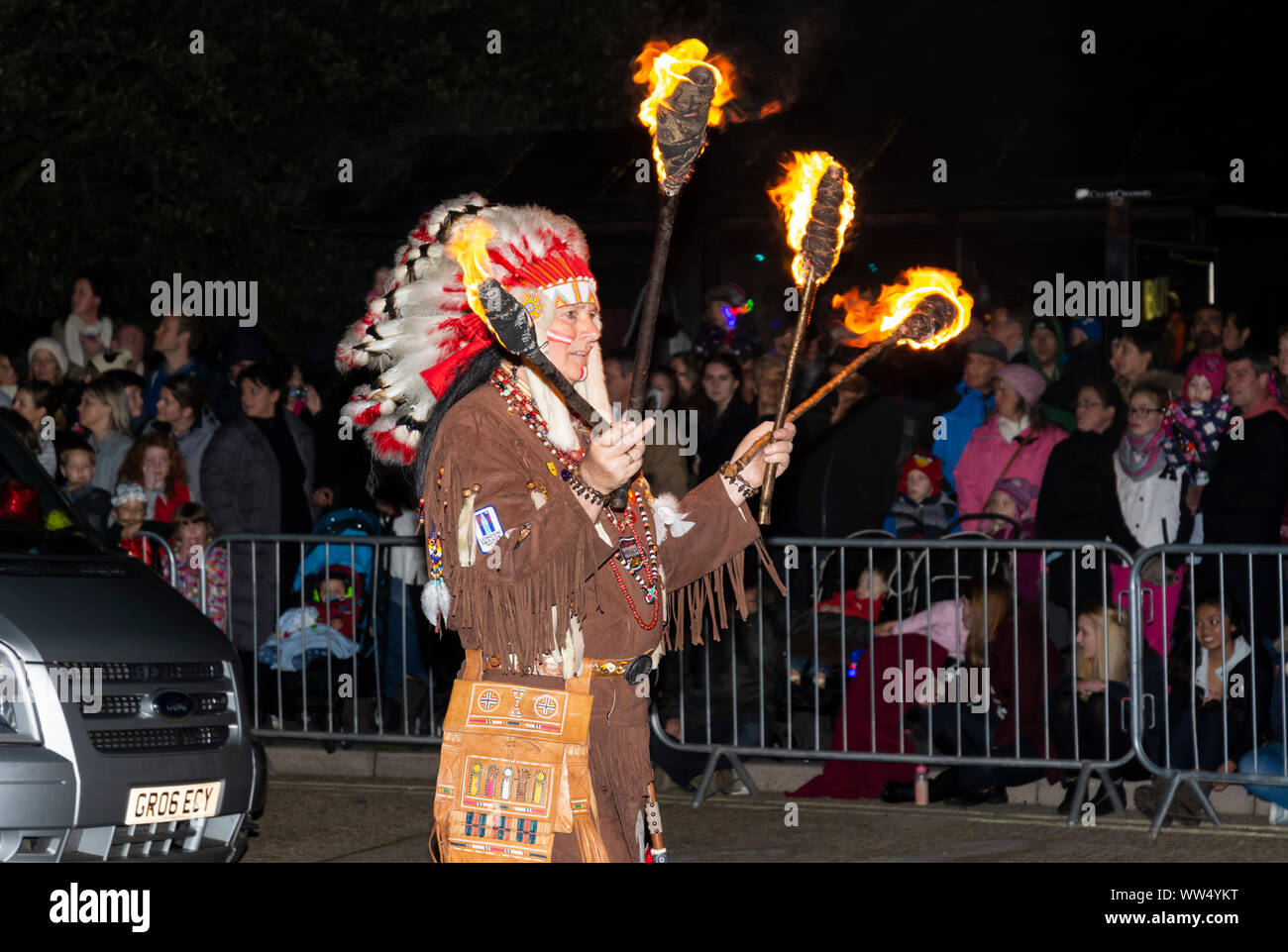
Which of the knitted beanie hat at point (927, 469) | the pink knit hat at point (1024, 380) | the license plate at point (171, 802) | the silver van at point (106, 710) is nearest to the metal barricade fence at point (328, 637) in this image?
the silver van at point (106, 710)

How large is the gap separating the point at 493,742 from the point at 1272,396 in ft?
19.4

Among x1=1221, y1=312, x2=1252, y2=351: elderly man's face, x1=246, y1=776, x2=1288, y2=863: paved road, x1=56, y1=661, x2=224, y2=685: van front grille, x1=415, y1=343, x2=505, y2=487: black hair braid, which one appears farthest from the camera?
x1=1221, y1=312, x2=1252, y2=351: elderly man's face

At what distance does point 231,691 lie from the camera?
270 inches

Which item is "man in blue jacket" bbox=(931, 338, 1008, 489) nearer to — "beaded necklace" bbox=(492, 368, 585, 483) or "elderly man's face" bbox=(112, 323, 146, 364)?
"elderly man's face" bbox=(112, 323, 146, 364)

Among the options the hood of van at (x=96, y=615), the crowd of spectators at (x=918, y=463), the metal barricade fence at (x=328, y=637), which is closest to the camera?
the hood of van at (x=96, y=615)

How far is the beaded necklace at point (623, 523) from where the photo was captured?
13.8ft

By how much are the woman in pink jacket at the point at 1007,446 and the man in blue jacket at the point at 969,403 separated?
14 cm

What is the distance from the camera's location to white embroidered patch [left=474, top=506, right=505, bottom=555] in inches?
155

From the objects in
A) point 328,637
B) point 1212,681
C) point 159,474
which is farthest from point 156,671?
point 1212,681

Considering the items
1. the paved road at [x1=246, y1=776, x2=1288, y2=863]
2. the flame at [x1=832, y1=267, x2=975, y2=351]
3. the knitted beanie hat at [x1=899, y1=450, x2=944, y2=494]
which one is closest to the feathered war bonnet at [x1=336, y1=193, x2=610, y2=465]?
the flame at [x1=832, y1=267, x2=975, y2=351]

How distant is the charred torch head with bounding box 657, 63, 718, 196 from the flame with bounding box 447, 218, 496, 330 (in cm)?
43

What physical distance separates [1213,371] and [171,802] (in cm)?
556

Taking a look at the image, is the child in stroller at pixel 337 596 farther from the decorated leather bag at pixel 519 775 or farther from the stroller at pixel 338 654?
the decorated leather bag at pixel 519 775

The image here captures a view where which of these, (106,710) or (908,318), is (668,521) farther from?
(106,710)
